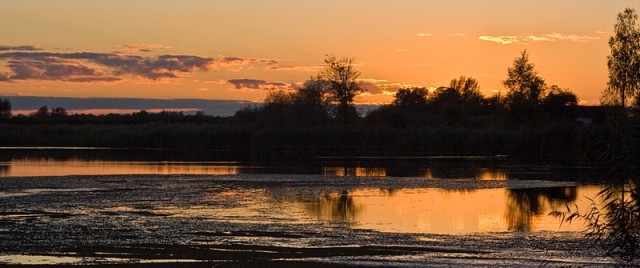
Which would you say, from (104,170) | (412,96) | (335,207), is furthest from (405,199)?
(412,96)

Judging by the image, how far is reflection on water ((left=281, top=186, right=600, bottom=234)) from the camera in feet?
75.4

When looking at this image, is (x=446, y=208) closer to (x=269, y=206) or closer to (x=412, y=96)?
(x=269, y=206)

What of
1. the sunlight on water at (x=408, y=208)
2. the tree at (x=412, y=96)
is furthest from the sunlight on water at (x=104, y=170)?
the tree at (x=412, y=96)

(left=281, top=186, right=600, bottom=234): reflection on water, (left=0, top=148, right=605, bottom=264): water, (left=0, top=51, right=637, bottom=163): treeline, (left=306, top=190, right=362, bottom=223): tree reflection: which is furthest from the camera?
(left=0, top=51, right=637, bottom=163): treeline

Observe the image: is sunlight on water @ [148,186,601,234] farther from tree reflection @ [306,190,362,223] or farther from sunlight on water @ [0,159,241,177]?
sunlight on water @ [0,159,241,177]

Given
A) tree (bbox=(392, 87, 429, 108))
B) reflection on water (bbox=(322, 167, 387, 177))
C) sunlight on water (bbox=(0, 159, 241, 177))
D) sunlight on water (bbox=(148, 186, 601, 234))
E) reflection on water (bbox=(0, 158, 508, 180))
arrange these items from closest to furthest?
sunlight on water (bbox=(148, 186, 601, 234)), sunlight on water (bbox=(0, 159, 241, 177)), reflection on water (bbox=(0, 158, 508, 180)), reflection on water (bbox=(322, 167, 387, 177)), tree (bbox=(392, 87, 429, 108))

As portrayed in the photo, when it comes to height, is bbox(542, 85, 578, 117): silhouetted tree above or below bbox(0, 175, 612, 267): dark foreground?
above

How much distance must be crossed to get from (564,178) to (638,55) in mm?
29340

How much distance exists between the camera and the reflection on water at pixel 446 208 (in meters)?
23.0

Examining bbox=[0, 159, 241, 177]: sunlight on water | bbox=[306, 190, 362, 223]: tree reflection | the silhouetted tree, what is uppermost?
the silhouetted tree

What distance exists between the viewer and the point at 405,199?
30984 millimetres

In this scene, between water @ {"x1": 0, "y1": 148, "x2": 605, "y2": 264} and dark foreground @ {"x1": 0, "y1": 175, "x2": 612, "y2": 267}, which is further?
water @ {"x1": 0, "y1": 148, "x2": 605, "y2": 264}

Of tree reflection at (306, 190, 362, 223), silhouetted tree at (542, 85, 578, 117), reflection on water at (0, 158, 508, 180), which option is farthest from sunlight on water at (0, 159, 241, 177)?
silhouetted tree at (542, 85, 578, 117)

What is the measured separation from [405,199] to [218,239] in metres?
12.8
